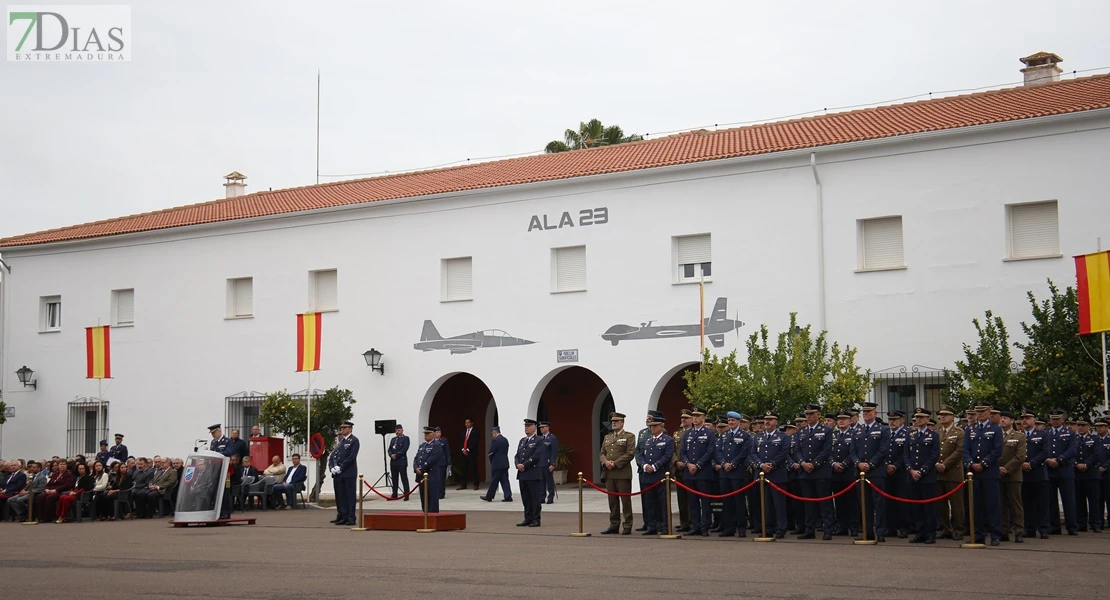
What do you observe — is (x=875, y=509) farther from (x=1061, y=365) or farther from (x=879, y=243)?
(x=879, y=243)

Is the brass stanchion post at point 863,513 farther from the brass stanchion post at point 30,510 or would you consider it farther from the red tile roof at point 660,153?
the brass stanchion post at point 30,510

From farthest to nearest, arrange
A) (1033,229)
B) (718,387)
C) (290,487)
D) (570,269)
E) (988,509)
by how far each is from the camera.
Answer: (570,269), (290,487), (1033,229), (718,387), (988,509)

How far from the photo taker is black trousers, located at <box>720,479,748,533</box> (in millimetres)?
15875

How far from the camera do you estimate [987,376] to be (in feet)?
61.4

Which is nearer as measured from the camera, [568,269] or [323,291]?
[568,269]

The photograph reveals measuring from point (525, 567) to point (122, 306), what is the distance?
22.4m

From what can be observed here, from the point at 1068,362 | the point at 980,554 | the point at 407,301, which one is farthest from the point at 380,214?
the point at 980,554

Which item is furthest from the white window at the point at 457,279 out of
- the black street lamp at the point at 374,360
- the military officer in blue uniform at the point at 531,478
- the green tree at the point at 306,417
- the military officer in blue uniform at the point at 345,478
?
the military officer in blue uniform at the point at 531,478

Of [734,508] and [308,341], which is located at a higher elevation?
[308,341]

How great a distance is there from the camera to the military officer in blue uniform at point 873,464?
1467cm

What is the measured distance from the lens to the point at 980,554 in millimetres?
12883

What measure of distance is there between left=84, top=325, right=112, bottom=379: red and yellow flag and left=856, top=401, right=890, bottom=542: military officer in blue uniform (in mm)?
20046

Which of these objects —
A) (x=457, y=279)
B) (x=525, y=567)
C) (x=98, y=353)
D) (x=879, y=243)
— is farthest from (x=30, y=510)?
(x=879, y=243)

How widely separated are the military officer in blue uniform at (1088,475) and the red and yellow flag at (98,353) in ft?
71.9
